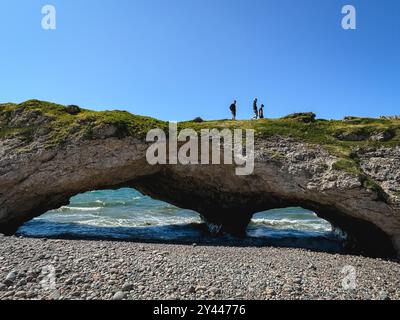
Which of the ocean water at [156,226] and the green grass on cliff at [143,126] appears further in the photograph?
the ocean water at [156,226]

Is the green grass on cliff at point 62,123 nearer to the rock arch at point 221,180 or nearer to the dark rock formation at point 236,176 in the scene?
the dark rock formation at point 236,176

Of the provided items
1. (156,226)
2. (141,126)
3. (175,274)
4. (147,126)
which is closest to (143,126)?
(141,126)

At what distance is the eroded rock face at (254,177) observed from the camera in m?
23.2

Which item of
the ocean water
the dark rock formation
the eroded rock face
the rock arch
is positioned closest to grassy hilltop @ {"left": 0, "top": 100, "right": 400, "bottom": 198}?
the dark rock formation

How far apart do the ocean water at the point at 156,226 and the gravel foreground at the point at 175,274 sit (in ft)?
24.0

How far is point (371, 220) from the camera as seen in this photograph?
23.0 metres

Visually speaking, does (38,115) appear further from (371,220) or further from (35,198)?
(371,220)

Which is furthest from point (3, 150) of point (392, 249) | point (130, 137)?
point (392, 249)

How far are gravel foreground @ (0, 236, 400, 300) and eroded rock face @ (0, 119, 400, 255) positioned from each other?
156 inches

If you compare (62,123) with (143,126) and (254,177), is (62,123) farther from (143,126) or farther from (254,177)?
(254,177)

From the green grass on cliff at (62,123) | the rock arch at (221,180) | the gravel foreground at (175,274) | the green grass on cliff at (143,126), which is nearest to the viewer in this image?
the gravel foreground at (175,274)

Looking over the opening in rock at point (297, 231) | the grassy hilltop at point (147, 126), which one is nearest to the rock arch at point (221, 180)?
the grassy hilltop at point (147, 126)

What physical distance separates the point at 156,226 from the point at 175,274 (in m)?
19.7
